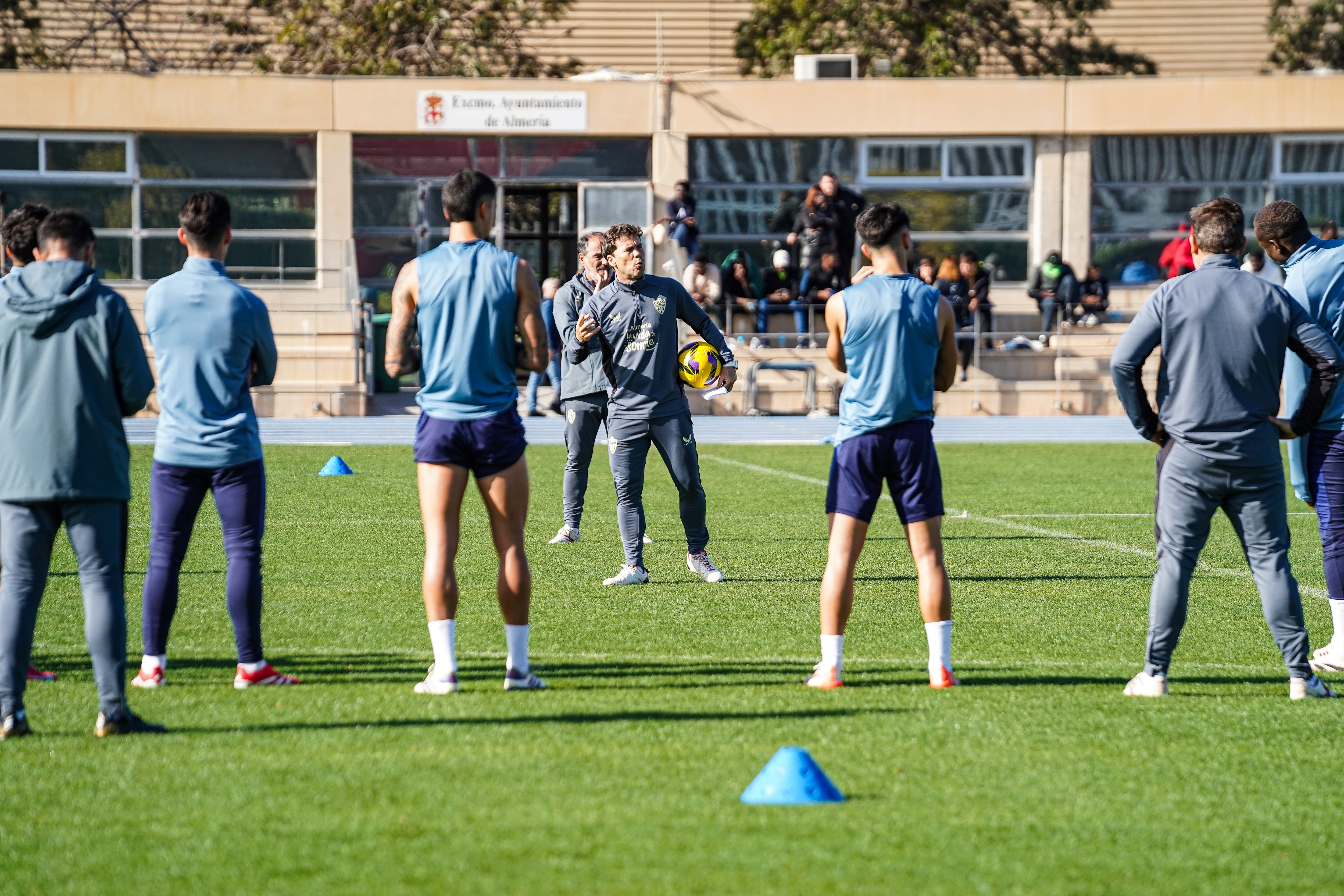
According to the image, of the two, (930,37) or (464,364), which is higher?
(930,37)

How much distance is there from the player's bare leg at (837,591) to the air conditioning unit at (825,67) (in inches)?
991

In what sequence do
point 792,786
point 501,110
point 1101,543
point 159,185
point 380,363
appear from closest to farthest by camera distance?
point 792,786, point 1101,543, point 380,363, point 501,110, point 159,185

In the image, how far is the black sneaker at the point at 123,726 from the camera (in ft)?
17.5

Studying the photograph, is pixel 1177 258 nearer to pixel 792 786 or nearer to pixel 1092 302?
pixel 1092 302

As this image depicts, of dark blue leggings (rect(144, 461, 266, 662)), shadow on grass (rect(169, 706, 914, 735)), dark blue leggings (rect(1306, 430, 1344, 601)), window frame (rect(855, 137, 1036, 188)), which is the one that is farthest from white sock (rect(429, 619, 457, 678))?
window frame (rect(855, 137, 1036, 188))

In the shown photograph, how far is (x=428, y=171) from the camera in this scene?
1180 inches

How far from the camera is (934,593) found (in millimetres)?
6184

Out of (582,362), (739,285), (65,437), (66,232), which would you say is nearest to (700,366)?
(582,362)

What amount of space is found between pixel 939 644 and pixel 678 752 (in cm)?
145

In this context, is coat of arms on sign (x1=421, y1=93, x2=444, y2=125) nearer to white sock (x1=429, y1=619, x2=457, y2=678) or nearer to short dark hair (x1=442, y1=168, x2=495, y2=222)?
short dark hair (x1=442, y1=168, x2=495, y2=222)

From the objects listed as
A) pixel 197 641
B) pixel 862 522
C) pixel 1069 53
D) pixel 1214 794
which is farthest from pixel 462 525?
pixel 1069 53

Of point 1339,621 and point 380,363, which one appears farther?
point 380,363

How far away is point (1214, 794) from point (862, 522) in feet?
5.89

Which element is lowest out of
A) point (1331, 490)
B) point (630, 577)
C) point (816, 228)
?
point (630, 577)
